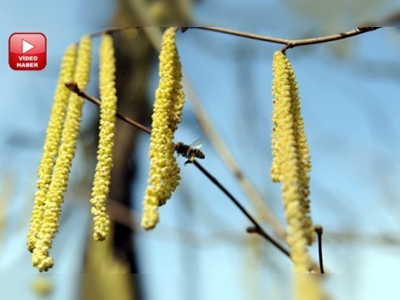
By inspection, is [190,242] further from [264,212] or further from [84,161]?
[264,212]

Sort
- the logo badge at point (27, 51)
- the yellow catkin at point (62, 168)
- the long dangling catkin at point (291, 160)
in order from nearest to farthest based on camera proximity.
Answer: the long dangling catkin at point (291, 160)
the yellow catkin at point (62, 168)
the logo badge at point (27, 51)

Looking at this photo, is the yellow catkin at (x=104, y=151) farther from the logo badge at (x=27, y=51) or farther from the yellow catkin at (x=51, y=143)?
the logo badge at (x=27, y=51)

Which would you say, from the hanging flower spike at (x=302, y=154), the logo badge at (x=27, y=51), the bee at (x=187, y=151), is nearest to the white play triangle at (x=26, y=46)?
the logo badge at (x=27, y=51)

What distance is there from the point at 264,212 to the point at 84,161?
89cm

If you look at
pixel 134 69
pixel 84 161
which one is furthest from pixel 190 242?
pixel 134 69

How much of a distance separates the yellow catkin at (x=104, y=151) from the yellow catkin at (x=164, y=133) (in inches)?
1.7

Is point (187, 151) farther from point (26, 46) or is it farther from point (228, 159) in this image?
point (26, 46)

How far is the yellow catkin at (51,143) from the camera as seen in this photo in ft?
1.36

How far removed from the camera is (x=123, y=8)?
44.8 inches

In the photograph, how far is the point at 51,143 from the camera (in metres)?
0.47

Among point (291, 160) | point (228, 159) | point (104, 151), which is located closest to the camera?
point (291, 160)

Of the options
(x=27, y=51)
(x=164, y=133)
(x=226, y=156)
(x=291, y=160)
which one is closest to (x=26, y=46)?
(x=27, y=51)

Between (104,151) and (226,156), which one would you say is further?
(226,156)

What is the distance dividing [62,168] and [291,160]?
0.19 m
